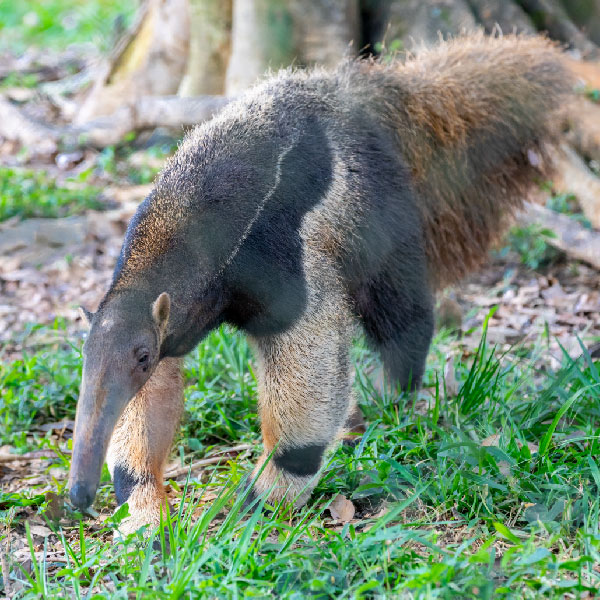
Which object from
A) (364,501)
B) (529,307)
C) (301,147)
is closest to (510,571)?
(364,501)

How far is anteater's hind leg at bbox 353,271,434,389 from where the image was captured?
445cm

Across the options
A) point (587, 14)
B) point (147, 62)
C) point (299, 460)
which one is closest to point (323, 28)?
point (587, 14)

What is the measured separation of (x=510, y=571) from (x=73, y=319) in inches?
174

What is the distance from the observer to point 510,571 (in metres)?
2.79

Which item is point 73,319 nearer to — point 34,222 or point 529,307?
point 34,222

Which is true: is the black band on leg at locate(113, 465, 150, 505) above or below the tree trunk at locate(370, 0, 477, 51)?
below

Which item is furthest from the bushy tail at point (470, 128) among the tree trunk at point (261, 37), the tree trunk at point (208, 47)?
the tree trunk at point (208, 47)

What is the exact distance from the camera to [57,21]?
18.4m

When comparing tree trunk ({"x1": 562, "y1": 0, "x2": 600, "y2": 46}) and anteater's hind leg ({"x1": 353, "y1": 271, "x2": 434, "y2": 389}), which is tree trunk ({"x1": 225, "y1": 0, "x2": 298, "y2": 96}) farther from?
anteater's hind leg ({"x1": 353, "y1": 271, "x2": 434, "y2": 389})

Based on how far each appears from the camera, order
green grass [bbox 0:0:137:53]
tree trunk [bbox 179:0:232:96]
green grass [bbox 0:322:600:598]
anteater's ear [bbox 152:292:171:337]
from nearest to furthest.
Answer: green grass [bbox 0:322:600:598], anteater's ear [bbox 152:292:171:337], tree trunk [bbox 179:0:232:96], green grass [bbox 0:0:137:53]

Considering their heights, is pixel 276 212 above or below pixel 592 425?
above

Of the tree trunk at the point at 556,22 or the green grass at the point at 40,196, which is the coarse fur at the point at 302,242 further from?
the green grass at the point at 40,196

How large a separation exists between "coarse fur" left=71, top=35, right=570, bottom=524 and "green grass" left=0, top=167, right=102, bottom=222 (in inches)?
161

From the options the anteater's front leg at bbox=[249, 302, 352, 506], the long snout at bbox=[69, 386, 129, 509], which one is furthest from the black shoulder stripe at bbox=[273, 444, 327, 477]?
the long snout at bbox=[69, 386, 129, 509]
